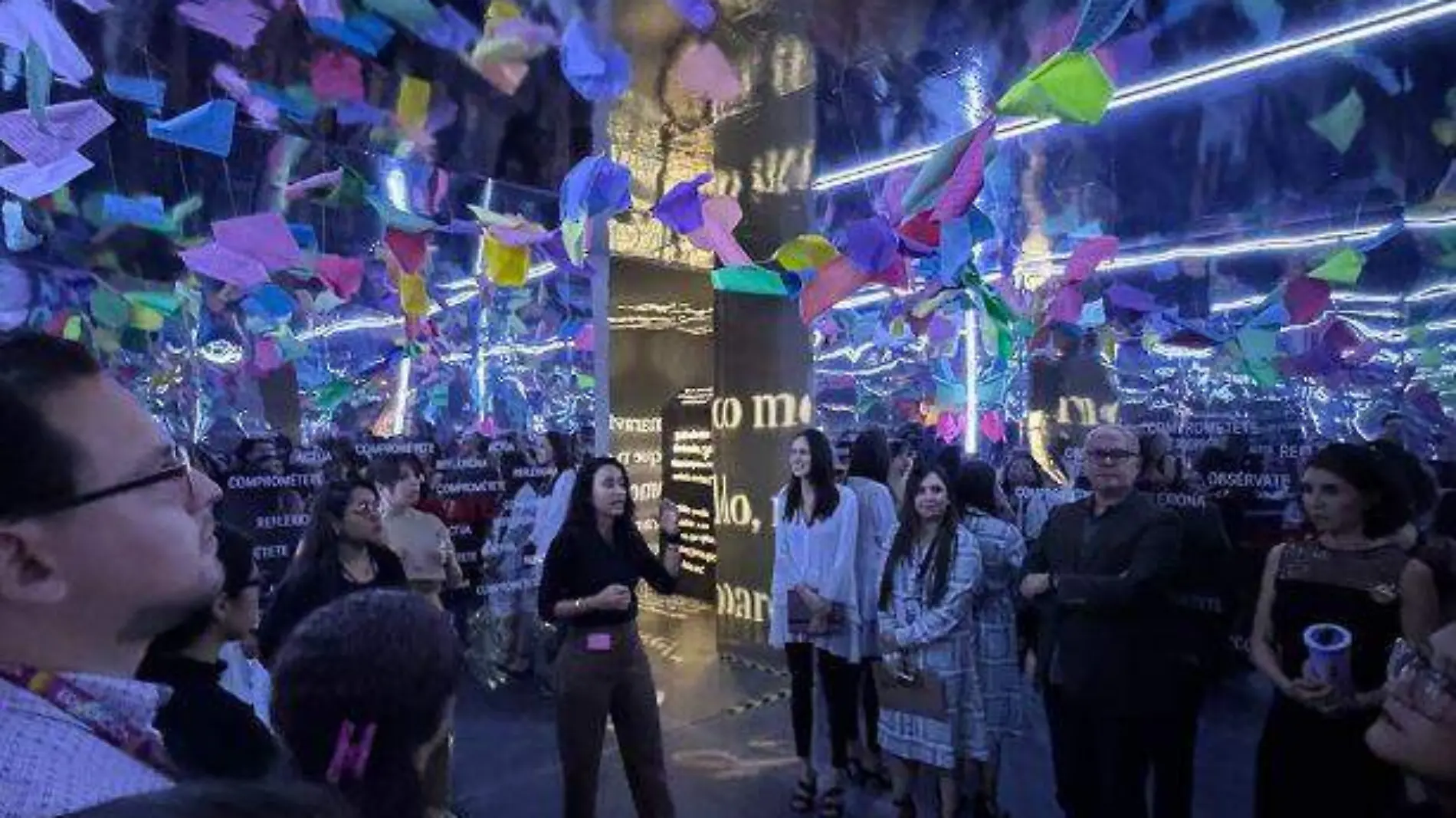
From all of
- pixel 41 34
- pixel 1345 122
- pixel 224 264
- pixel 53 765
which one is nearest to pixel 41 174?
pixel 41 34

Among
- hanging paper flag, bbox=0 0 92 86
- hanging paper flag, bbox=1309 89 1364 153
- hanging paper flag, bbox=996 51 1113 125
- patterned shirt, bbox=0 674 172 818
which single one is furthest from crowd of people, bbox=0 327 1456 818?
hanging paper flag, bbox=1309 89 1364 153

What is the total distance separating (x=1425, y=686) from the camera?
4.91ft

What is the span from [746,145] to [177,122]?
166 inches

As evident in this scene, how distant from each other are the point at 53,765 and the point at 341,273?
395 centimetres

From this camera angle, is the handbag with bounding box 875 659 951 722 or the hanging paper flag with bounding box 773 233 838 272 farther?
the hanging paper flag with bounding box 773 233 838 272

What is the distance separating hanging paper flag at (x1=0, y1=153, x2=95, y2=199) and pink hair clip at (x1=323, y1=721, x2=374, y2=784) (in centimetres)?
270

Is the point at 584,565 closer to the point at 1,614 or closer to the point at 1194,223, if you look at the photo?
the point at 1,614

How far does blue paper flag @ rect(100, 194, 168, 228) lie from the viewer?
4258 millimetres

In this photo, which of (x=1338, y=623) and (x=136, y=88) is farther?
(x=136, y=88)

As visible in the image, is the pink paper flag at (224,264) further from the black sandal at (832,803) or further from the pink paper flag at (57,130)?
the black sandal at (832,803)

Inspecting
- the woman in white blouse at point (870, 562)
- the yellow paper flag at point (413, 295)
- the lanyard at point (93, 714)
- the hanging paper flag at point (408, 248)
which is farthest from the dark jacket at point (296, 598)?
the woman in white blouse at point (870, 562)

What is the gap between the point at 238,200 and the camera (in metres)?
4.33

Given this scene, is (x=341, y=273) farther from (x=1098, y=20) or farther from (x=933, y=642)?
(x=1098, y=20)

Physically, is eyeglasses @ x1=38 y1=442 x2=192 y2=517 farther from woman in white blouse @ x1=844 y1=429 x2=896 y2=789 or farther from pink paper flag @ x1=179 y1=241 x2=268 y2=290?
woman in white blouse @ x1=844 y1=429 x2=896 y2=789
